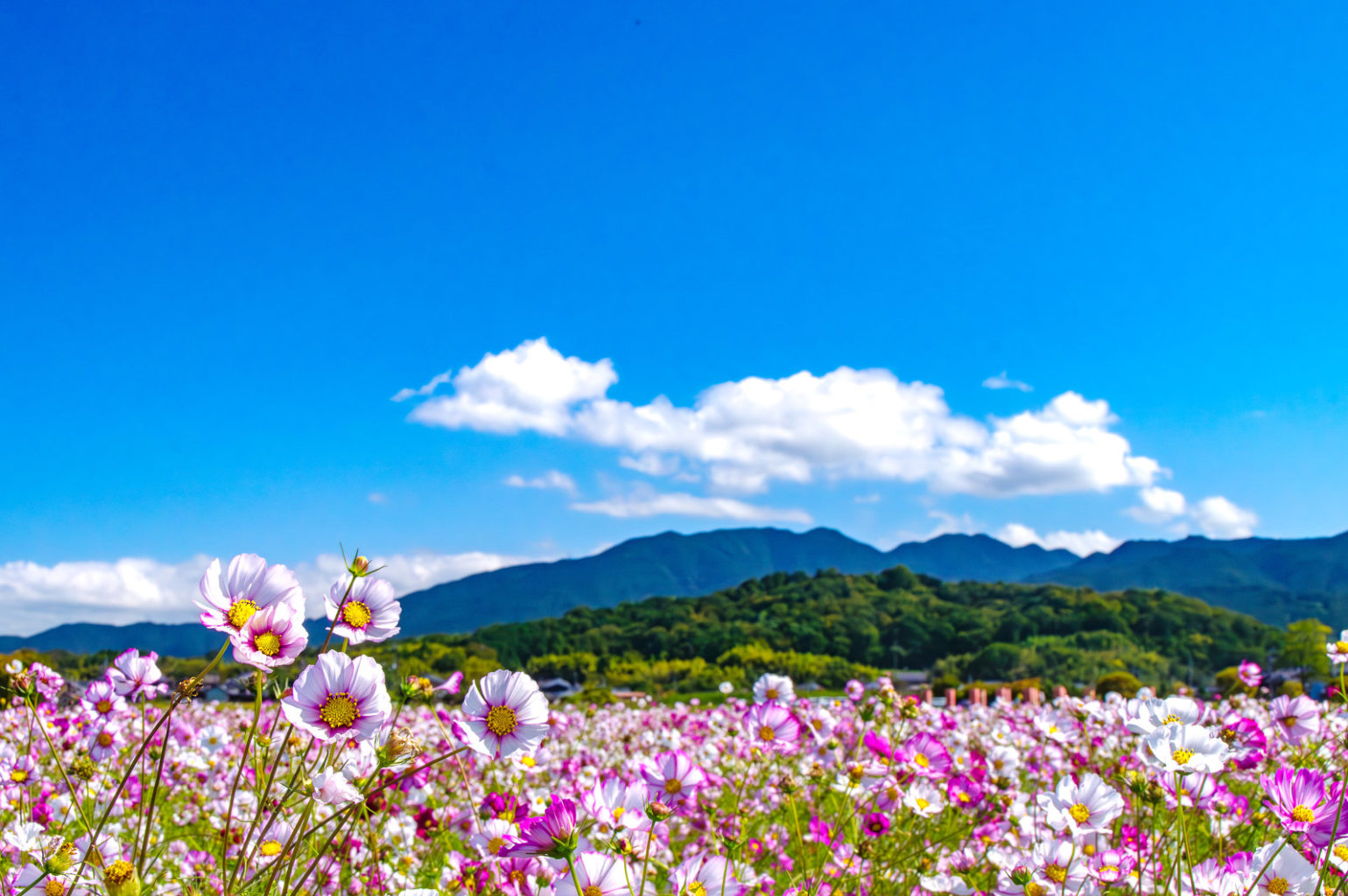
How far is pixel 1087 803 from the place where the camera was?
7.69ft

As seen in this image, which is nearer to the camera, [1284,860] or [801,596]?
[1284,860]

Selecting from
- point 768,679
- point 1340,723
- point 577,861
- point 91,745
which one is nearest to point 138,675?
point 91,745

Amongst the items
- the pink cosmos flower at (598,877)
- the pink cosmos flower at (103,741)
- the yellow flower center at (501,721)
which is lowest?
the pink cosmos flower at (598,877)

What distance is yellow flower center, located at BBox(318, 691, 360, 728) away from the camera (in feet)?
4.58

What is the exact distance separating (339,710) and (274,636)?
0.15 m

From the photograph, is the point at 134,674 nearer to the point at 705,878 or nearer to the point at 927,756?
the point at 705,878

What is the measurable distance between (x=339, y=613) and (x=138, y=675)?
3.25 ft

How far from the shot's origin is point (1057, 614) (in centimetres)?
6234

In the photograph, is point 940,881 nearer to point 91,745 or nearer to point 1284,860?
point 1284,860

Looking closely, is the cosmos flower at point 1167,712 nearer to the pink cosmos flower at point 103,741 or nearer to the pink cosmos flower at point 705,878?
the pink cosmos flower at point 705,878

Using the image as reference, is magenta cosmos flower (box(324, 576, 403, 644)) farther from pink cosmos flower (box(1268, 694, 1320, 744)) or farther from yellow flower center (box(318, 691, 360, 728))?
pink cosmos flower (box(1268, 694, 1320, 744))

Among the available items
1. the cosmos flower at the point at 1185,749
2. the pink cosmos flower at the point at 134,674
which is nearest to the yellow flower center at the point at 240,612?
the pink cosmos flower at the point at 134,674

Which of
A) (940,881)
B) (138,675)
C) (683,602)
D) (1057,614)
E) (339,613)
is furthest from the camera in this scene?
(683,602)

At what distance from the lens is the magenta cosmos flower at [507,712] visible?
1.58 metres
